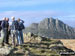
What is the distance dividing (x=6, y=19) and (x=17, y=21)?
3.16 ft

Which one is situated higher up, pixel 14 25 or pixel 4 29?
pixel 14 25

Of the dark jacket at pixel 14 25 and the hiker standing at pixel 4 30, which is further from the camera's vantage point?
the dark jacket at pixel 14 25

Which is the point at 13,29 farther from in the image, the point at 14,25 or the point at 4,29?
the point at 4,29

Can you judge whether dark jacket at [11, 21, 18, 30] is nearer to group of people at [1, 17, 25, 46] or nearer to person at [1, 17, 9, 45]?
group of people at [1, 17, 25, 46]

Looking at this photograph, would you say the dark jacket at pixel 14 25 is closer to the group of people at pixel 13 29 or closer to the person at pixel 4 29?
the group of people at pixel 13 29

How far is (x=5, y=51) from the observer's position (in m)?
17.6

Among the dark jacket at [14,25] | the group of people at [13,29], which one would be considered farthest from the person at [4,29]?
the dark jacket at [14,25]

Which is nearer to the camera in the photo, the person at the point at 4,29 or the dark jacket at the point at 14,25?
the person at the point at 4,29

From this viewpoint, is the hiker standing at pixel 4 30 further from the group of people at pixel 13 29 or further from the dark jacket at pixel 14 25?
the dark jacket at pixel 14 25

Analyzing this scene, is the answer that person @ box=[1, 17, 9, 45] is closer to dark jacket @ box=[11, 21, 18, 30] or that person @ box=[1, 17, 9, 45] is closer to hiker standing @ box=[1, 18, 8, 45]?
hiker standing @ box=[1, 18, 8, 45]

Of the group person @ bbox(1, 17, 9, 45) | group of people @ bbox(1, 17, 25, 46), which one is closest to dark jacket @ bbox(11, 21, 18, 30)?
group of people @ bbox(1, 17, 25, 46)

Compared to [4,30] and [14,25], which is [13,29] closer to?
[14,25]

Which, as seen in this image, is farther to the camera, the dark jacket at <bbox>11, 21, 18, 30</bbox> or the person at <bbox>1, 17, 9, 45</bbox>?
the dark jacket at <bbox>11, 21, 18, 30</bbox>

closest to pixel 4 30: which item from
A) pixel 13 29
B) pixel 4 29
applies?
pixel 4 29
